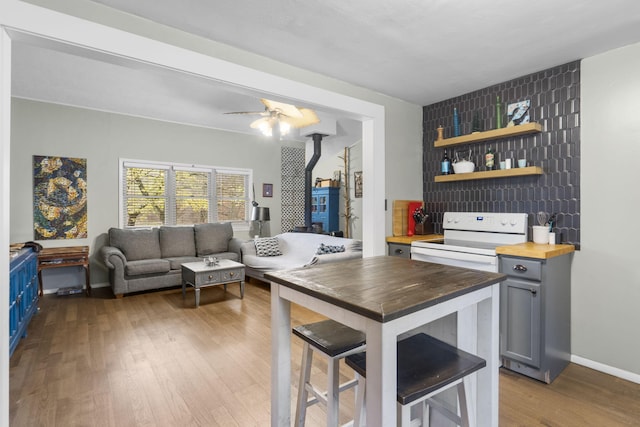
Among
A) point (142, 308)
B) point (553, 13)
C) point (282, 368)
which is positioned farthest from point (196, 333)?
point (553, 13)

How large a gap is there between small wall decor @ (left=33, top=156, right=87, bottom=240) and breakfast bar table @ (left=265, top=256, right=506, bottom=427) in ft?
14.8

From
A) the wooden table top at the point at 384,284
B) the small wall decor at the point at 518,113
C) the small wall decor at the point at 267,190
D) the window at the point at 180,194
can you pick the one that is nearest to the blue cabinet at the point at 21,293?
the window at the point at 180,194

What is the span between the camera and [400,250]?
3.11 meters

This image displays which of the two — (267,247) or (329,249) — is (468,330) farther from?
(267,247)

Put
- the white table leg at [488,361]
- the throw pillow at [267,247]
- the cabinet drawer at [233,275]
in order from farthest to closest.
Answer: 1. the throw pillow at [267,247]
2. the cabinet drawer at [233,275]
3. the white table leg at [488,361]

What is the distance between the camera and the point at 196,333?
10.4 ft

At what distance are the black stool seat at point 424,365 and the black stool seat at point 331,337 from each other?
0.40ft

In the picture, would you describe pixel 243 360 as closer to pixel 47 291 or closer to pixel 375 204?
pixel 375 204

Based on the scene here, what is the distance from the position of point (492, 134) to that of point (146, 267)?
4.34m

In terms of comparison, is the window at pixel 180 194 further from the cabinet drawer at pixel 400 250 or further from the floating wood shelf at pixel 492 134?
the floating wood shelf at pixel 492 134

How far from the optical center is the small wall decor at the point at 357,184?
6406 mm

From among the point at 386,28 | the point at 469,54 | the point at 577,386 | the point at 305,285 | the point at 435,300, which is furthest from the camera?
the point at 469,54

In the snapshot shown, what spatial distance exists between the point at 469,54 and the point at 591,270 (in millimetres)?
1853

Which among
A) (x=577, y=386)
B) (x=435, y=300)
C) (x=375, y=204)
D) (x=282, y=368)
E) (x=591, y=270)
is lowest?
(x=577, y=386)
